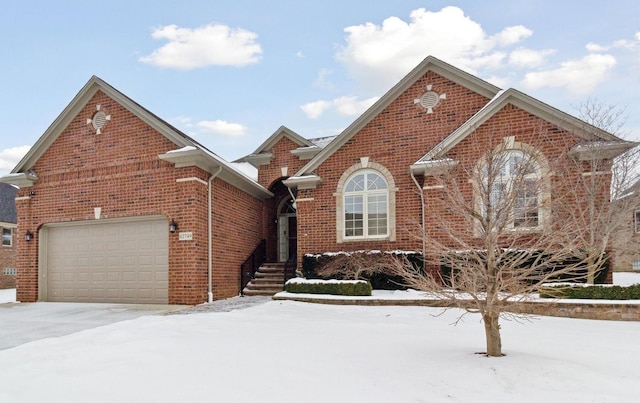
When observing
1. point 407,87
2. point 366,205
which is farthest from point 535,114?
point 366,205

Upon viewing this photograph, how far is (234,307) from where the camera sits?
11.2 meters

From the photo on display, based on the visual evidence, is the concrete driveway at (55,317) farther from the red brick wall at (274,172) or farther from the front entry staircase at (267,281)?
the red brick wall at (274,172)

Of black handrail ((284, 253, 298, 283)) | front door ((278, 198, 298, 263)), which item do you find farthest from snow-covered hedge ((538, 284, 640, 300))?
front door ((278, 198, 298, 263))

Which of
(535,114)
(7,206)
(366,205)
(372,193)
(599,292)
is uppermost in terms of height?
(535,114)

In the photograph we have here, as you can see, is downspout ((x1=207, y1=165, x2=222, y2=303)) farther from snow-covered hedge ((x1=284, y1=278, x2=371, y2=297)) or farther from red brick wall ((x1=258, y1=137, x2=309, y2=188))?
red brick wall ((x1=258, y1=137, x2=309, y2=188))

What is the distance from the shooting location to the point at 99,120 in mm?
14133

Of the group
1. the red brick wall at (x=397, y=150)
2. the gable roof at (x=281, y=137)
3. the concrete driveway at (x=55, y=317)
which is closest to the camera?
the concrete driveway at (x=55, y=317)

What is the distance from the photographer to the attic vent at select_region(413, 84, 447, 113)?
14008 millimetres

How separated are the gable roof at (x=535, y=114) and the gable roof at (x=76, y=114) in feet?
19.3

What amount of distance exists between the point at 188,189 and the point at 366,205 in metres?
5.27

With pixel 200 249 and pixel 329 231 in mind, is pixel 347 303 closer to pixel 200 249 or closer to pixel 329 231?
pixel 329 231

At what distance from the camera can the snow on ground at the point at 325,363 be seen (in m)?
4.61

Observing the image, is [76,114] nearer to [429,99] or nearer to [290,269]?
[290,269]

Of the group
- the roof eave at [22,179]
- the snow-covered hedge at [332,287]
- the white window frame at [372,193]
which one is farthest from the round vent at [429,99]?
the roof eave at [22,179]
